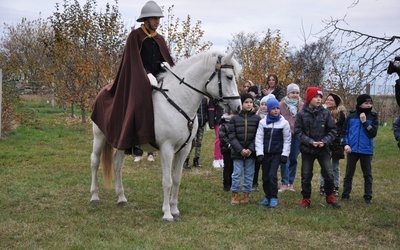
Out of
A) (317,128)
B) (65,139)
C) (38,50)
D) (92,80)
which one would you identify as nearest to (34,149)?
(65,139)

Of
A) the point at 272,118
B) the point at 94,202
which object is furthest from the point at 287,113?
the point at 94,202

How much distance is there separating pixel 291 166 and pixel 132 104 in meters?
3.49

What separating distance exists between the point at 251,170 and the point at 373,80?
15.9 feet

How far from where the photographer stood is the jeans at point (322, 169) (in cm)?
671

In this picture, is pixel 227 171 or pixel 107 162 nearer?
pixel 107 162

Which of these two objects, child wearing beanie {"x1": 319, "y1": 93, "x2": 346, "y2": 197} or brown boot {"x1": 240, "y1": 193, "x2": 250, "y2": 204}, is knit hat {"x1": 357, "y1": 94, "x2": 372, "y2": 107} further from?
brown boot {"x1": 240, "y1": 193, "x2": 250, "y2": 204}

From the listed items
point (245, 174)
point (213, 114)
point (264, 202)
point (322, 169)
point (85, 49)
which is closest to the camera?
point (322, 169)

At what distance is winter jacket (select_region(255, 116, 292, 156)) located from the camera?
6.82 meters

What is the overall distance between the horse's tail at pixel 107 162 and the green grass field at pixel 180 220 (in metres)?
0.32

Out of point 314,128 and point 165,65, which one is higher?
point 165,65

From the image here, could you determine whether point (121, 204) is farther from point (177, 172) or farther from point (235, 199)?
point (235, 199)

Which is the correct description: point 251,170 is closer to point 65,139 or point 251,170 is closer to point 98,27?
point 65,139

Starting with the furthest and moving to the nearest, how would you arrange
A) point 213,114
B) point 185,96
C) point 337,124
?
point 213,114 → point 337,124 → point 185,96

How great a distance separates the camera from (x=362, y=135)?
7.06 m
